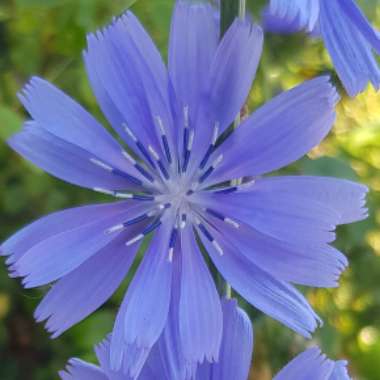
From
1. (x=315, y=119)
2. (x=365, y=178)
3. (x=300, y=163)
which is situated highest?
(x=315, y=119)

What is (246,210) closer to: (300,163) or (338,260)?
(338,260)

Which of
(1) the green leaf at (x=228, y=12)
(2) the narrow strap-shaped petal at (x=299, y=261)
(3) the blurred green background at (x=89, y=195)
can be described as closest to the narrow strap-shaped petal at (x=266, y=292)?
(2) the narrow strap-shaped petal at (x=299, y=261)

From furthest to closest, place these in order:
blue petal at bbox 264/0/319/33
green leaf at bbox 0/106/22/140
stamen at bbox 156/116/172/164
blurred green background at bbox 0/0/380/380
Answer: blurred green background at bbox 0/0/380/380 → green leaf at bbox 0/106/22/140 → stamen at bbox 156/116/172/164 → blue petal at bbox 264/0/319/33

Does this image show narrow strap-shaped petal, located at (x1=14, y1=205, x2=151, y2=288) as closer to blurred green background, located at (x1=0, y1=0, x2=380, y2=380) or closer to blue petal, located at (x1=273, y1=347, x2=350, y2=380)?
blue petal, located at (x1=273, y1=347, x2=350, y2=380)

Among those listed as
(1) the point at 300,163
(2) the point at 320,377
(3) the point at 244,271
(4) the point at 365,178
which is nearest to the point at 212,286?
(3) the point at 244,271

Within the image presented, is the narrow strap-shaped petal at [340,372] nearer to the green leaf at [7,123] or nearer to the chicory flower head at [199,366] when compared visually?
the chicory flower head at [199,366]

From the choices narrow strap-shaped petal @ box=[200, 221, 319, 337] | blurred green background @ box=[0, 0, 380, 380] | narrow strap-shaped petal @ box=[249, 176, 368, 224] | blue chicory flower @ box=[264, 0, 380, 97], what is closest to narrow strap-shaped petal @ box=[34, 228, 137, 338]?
narrow strap-shaped petal @ box=[200, 221, 319, 337]

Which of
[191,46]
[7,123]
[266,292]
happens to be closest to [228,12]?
[191,46]

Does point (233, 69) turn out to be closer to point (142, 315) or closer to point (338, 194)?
point (338, 194)
